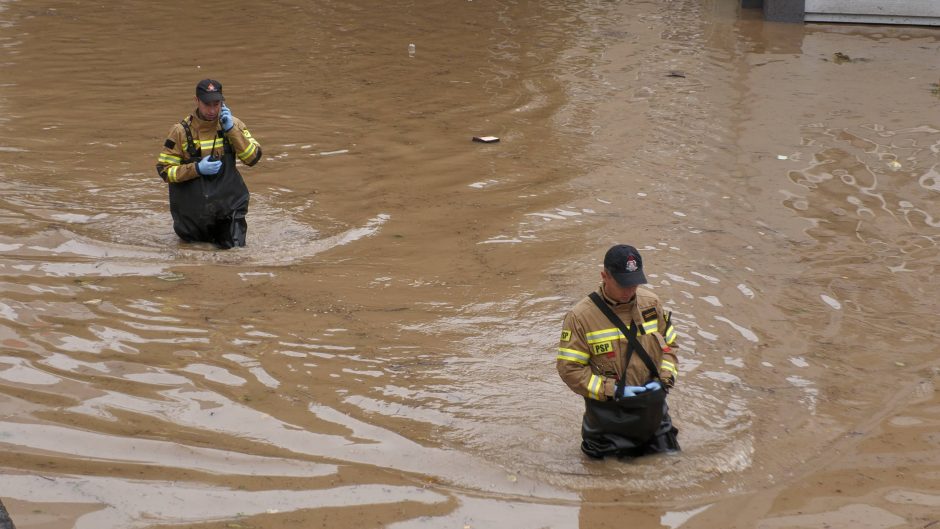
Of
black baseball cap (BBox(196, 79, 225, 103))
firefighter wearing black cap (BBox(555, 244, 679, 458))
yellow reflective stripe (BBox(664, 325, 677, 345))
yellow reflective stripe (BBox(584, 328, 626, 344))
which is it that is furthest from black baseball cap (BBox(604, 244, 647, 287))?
black baseball cap (BBox(196, 79, 225, 103))

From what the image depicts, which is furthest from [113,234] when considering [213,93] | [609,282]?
[609,282]

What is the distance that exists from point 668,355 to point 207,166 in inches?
177

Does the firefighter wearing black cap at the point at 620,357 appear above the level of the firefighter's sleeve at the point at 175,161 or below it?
below

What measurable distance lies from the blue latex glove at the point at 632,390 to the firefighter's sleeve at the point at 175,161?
182 inches

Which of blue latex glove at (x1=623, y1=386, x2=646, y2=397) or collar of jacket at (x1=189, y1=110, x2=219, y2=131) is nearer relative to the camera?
blue latex glove at (x1=623, y1=386, x2=646, y2=397)

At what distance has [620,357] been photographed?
5598 mm

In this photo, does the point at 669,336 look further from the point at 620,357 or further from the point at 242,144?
the point at 242,144

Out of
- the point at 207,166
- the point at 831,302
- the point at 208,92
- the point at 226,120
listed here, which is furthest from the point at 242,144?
the point at 831,302

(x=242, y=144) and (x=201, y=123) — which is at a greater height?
(x=201, y=123)

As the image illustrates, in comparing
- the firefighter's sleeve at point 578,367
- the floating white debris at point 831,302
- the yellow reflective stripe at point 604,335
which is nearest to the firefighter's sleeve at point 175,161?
the firefighter's sleeve at point 578,367

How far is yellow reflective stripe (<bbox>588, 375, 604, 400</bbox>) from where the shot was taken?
5.49 meters

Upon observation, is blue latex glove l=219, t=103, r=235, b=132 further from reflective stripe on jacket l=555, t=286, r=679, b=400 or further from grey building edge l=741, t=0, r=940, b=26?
grey building edge l=741, t=0, r=940, b=26

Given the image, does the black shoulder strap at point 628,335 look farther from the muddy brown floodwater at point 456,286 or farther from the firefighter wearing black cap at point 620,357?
the muddy brown floodwater at point 456,286

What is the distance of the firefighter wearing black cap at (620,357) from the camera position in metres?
5.53
